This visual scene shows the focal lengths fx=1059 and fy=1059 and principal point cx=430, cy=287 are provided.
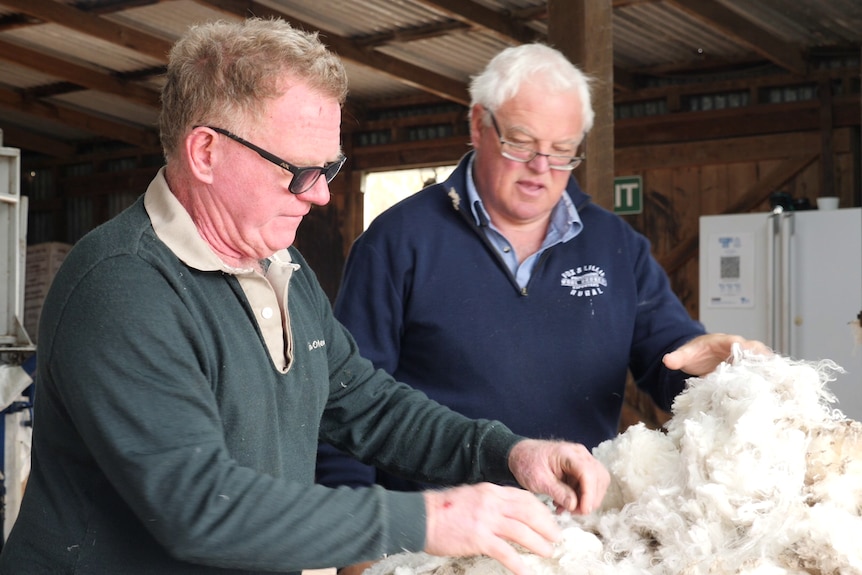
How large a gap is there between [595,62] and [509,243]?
6.26 ft

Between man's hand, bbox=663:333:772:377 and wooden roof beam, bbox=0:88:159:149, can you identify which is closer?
man's hand, bbox=663:333:772:377

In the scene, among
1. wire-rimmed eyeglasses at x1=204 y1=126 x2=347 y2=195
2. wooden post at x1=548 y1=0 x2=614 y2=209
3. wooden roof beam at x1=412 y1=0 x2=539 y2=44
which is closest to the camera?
wire-rimmed eyeglasses at x1=204 y1=126 x2=347 y2=195

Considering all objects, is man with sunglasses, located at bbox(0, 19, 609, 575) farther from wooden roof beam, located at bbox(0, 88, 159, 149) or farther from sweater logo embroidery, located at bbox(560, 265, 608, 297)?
wooden roof beam, located at bbox(0, 88, 159, 149)

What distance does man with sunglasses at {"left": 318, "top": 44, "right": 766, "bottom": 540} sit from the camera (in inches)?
97.9

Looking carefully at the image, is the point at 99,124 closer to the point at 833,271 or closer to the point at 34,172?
the point at 34,172

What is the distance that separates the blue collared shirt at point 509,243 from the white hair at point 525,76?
0.72 ft

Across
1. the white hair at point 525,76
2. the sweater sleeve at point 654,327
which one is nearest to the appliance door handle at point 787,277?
the sweater sleeve at point 654,327

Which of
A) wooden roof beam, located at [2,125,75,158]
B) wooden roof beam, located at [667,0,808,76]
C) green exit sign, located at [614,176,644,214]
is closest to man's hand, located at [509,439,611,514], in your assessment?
wooden roof beam, located at [667,0,808,76]

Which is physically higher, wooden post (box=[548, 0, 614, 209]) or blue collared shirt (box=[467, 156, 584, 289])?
wooden post (box=[548, 0, 614, 209])

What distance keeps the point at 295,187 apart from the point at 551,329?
1088 mm

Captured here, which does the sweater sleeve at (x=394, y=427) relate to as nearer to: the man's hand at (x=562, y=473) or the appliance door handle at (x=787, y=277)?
the man's hand at (x=562, y=473)

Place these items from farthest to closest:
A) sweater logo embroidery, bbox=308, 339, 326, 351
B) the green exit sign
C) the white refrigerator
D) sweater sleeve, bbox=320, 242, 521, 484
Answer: the green exit sign < the white refrigerator < sweater sleeve, bbox=320, 242, 521, 484 < sweater logo embroidery, bbox=308, 339, 326, 351

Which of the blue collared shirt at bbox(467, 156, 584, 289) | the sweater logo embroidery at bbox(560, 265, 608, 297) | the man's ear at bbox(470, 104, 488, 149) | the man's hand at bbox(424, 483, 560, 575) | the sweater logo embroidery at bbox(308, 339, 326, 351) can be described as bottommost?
the man's hand at bbox(424, 483, 560, 575)

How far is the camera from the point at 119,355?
1.39 metres
